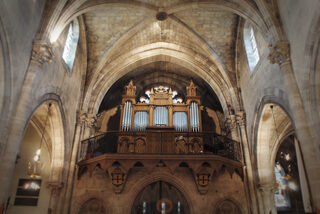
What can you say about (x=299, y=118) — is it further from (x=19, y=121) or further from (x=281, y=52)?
(x=19, y=121)

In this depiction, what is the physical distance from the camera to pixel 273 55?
8.00 m

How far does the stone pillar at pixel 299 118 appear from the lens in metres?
6.22

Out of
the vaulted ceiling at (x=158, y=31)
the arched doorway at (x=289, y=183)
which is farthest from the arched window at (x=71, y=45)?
the arched doorway at (x=289, y=183)

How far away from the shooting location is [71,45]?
1162 centimetres

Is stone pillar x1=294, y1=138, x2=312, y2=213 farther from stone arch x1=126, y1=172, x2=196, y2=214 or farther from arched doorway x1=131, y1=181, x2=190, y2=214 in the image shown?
arched doorway x1=131, y1=181, x2=190, y2=214

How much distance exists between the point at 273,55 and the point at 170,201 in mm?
7246

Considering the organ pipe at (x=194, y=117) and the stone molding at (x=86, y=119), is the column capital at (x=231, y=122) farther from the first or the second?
the stone molding at (x=86, y=119)

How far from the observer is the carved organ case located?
11.3 m

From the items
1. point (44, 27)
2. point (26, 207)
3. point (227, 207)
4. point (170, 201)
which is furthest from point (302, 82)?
point (26, 207)

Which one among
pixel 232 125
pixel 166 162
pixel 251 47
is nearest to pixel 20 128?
pixel 166 162

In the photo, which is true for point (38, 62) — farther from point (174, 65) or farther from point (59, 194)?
point (174, 65)

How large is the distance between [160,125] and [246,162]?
14.4 feet

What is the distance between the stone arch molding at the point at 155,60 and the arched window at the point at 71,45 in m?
1.85

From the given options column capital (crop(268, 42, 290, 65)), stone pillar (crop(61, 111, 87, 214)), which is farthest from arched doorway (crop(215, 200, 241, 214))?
column capital (crop(268, 42, 290, 65))
